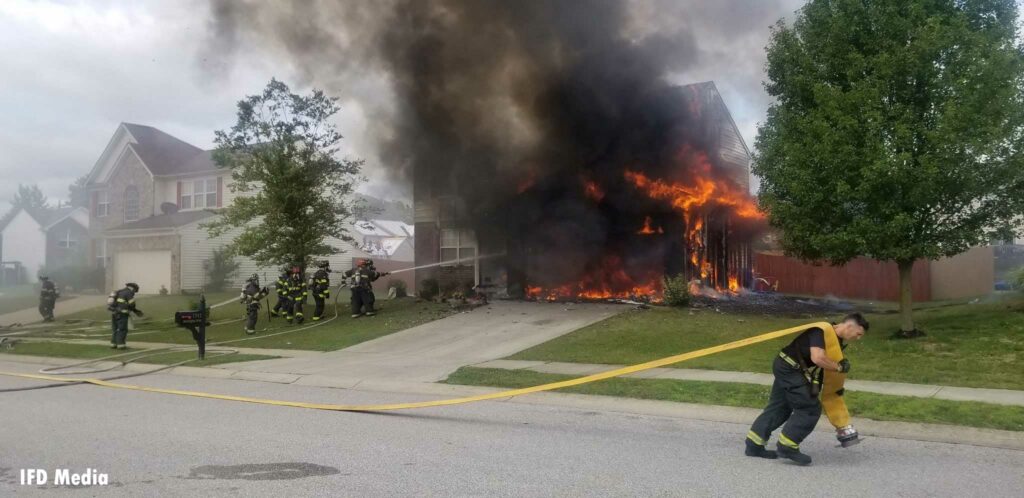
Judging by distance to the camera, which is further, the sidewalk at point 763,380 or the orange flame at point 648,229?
the orange flame at point 648,229

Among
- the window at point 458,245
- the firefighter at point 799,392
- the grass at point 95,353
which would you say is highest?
the window at point 458,245

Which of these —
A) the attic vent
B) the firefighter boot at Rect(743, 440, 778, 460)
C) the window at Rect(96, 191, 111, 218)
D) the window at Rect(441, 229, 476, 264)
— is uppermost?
the window at Rect(96, 191, 111, 218)

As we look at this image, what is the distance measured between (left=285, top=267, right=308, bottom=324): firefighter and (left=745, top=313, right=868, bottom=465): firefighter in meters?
13.9

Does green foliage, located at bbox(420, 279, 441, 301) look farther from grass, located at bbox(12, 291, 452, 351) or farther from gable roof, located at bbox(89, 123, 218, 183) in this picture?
gable roof, located at bbox(89, 123, 218, 183)

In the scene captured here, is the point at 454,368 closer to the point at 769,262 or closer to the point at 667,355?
the point at 667,355

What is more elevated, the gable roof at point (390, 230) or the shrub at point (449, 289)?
the gable roof at point (390, 230)

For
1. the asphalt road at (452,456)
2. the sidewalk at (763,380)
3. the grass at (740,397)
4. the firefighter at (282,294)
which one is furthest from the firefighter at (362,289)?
the asphalt road at (452,456)

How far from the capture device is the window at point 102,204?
34062 mm

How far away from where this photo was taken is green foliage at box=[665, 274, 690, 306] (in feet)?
52.6

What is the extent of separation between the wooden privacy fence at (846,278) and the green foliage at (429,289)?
11.0 metres

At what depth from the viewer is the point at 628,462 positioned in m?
5.61

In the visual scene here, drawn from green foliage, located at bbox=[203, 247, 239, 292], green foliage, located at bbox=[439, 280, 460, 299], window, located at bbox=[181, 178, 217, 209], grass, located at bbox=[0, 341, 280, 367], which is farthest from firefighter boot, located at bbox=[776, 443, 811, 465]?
window, located at bbox=[181, 178, 217, 209]

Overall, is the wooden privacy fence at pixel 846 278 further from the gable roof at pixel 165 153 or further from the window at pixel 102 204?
the window at pixel 102 204

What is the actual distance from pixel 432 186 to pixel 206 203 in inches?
602
